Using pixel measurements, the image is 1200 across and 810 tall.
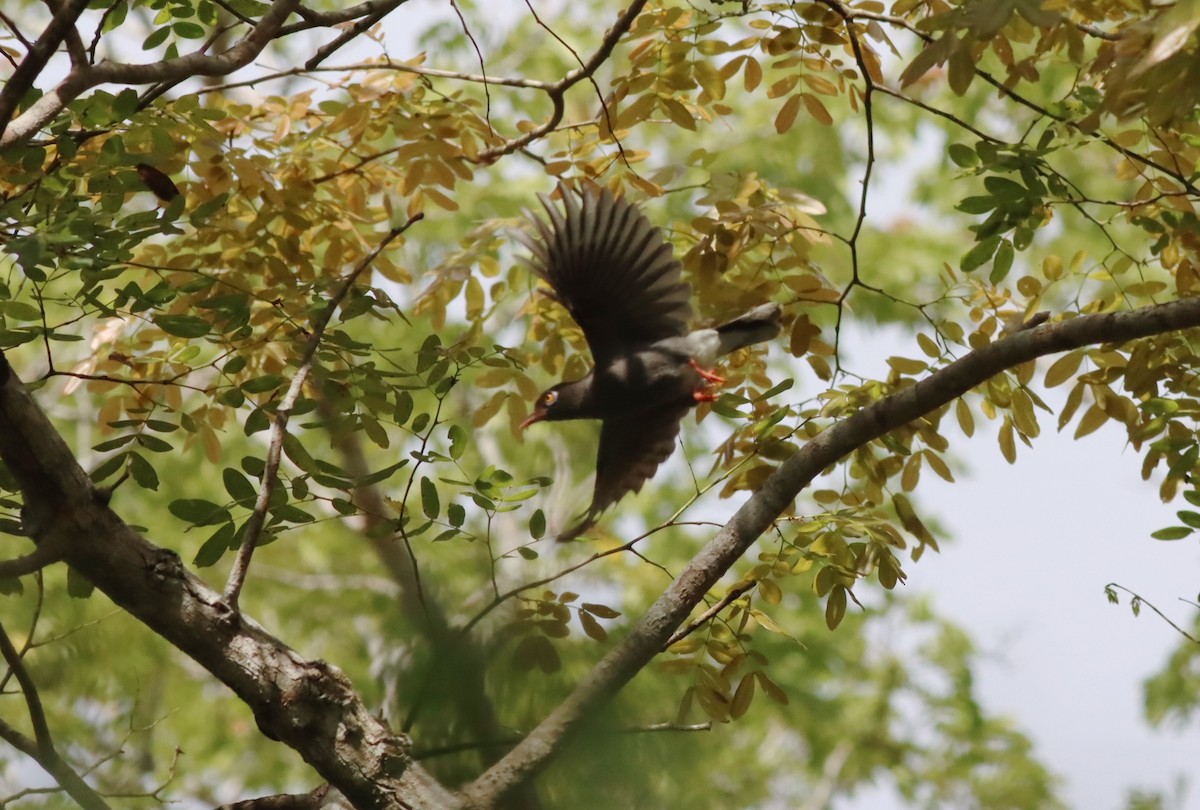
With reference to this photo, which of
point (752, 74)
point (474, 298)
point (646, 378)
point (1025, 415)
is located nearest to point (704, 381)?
point (646, 378)

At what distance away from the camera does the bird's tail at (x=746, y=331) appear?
317 centimetres

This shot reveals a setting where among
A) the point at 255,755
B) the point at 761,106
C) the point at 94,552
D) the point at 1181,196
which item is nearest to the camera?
the point at 94,552

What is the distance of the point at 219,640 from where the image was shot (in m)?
2.02

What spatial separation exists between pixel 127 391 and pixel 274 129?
897mm

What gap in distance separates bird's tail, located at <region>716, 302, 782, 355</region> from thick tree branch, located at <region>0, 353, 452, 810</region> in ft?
5.15

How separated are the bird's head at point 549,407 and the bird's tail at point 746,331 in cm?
59

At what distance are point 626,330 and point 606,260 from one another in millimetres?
281

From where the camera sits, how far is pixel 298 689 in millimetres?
2029

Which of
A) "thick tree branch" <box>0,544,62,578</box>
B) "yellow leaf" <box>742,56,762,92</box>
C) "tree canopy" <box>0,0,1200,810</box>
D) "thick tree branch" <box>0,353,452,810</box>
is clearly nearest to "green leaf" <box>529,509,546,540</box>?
"tree canopy" <box>0,0,1200,810</box>

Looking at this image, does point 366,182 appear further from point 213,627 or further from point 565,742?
point 565,742

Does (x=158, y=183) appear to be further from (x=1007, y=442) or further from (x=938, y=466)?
(x=1007, y=442)

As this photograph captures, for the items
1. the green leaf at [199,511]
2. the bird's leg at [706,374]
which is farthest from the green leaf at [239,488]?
the bird's leg at [706,374]

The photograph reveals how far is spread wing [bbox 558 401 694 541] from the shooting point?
3391 mm

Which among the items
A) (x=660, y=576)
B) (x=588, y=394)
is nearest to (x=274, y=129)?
(x=588, y=394)
